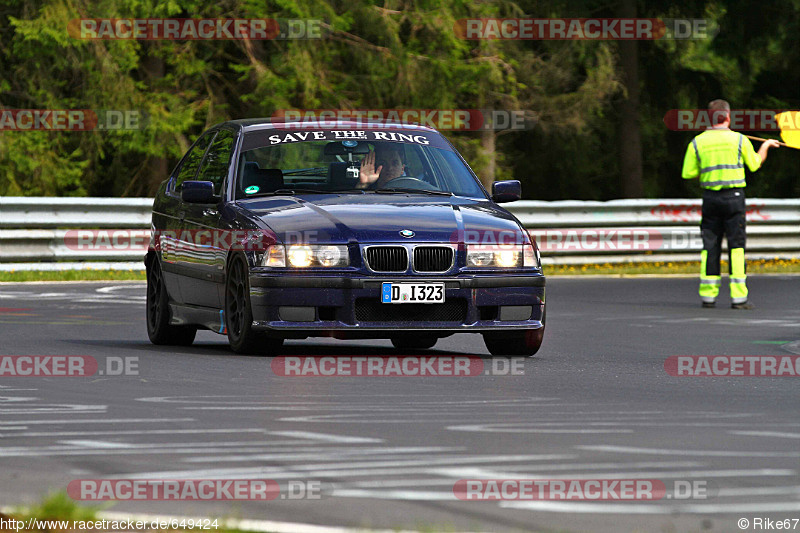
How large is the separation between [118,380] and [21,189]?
18.3m

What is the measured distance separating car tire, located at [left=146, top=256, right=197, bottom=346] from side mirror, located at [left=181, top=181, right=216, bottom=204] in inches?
46.9

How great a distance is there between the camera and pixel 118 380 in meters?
10.8

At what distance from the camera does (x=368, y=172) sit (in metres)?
13.0

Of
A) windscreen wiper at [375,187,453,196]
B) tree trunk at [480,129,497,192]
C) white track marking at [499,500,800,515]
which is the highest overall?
windscreen wiper at [375,187,453,196]

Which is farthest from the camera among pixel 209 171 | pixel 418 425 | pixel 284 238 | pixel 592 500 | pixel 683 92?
pixel 683 92

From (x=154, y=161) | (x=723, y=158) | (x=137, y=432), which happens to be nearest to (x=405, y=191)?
(x=137, y=432)

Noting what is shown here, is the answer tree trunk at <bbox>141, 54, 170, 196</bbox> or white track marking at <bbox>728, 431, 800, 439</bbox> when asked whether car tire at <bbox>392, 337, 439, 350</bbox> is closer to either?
white track marking at <bbox>728, 431, 800, 439</bbox>

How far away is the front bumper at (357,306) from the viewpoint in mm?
11609

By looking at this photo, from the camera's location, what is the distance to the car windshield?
42.3 feet

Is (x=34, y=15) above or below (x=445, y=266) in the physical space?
above

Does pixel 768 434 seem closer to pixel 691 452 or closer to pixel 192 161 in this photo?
pixel 691 452

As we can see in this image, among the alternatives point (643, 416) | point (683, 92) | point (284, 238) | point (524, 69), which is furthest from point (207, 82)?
point (643, 416)

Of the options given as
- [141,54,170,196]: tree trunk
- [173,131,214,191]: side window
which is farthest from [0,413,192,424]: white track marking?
[141,54,170,196]: tree trunk

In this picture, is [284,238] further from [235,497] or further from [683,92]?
[683,92]
